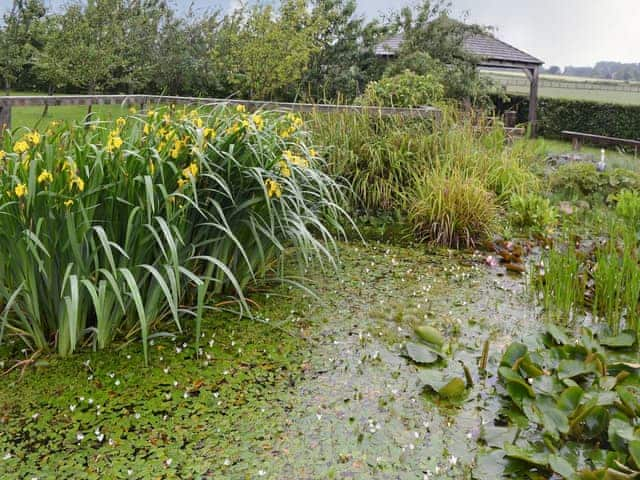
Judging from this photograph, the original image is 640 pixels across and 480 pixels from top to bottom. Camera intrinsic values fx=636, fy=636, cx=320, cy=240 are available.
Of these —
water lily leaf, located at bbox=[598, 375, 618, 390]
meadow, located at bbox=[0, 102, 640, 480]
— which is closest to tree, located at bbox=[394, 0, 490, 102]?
meadow, located at bbox=[0, 102, 640, 480]

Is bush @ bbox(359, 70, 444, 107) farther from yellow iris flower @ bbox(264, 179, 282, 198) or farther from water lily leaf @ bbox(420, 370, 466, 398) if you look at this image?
water lily leaf @ bbox(420, 370, 466, 398)

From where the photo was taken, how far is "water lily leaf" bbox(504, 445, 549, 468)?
2.04 metres

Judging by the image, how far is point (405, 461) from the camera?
2.16 m

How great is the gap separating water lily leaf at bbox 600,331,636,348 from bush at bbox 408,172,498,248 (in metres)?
1.96

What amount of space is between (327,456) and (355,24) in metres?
14.4

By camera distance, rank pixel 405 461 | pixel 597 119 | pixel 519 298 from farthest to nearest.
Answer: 1. pixel 597 119
2. pixel 519 298
3. pixel 405 461

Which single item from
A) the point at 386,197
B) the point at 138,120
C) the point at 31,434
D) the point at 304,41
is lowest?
the point at 31,434

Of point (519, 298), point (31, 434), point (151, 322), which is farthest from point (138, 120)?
point (519, 298)

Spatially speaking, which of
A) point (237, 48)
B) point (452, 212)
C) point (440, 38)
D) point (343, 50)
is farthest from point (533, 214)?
point (343, 50)

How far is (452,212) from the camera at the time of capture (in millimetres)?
4836

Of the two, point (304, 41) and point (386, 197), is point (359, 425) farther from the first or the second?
point (304, 41)

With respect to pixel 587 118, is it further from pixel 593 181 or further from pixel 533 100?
pixel 593 181

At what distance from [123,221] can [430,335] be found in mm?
1522

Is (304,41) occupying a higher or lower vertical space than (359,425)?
higher
